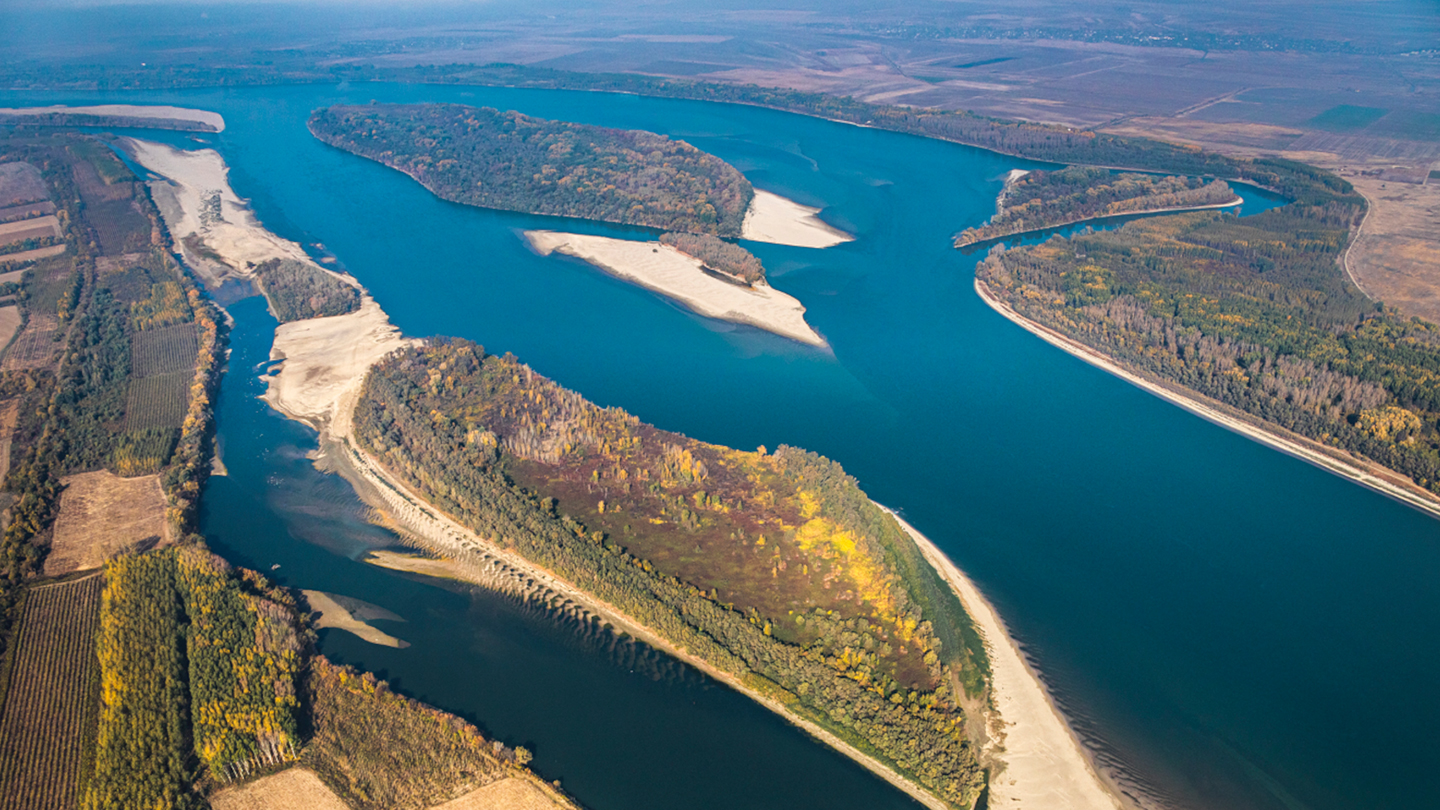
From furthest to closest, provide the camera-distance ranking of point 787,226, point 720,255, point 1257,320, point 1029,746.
A: point 787,226
point 720,255
point 1257,320
point 1029,746

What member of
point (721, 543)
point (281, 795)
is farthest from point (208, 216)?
point (281, 795)

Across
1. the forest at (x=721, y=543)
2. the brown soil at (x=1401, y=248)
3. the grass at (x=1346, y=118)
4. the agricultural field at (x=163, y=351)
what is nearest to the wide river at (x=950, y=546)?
the forest at (x=721, y=543)

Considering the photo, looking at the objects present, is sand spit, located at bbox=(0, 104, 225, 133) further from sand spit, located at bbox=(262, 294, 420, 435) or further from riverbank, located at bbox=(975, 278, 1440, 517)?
riverbank, located at bbox=(975, 278, 1440, 517)

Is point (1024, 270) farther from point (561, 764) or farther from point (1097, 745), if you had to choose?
point (561, 764)

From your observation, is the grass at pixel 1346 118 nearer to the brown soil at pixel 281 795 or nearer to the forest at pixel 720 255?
the forest at pixel 720 255

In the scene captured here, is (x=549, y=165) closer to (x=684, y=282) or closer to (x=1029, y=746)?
(x=684, y=282)
